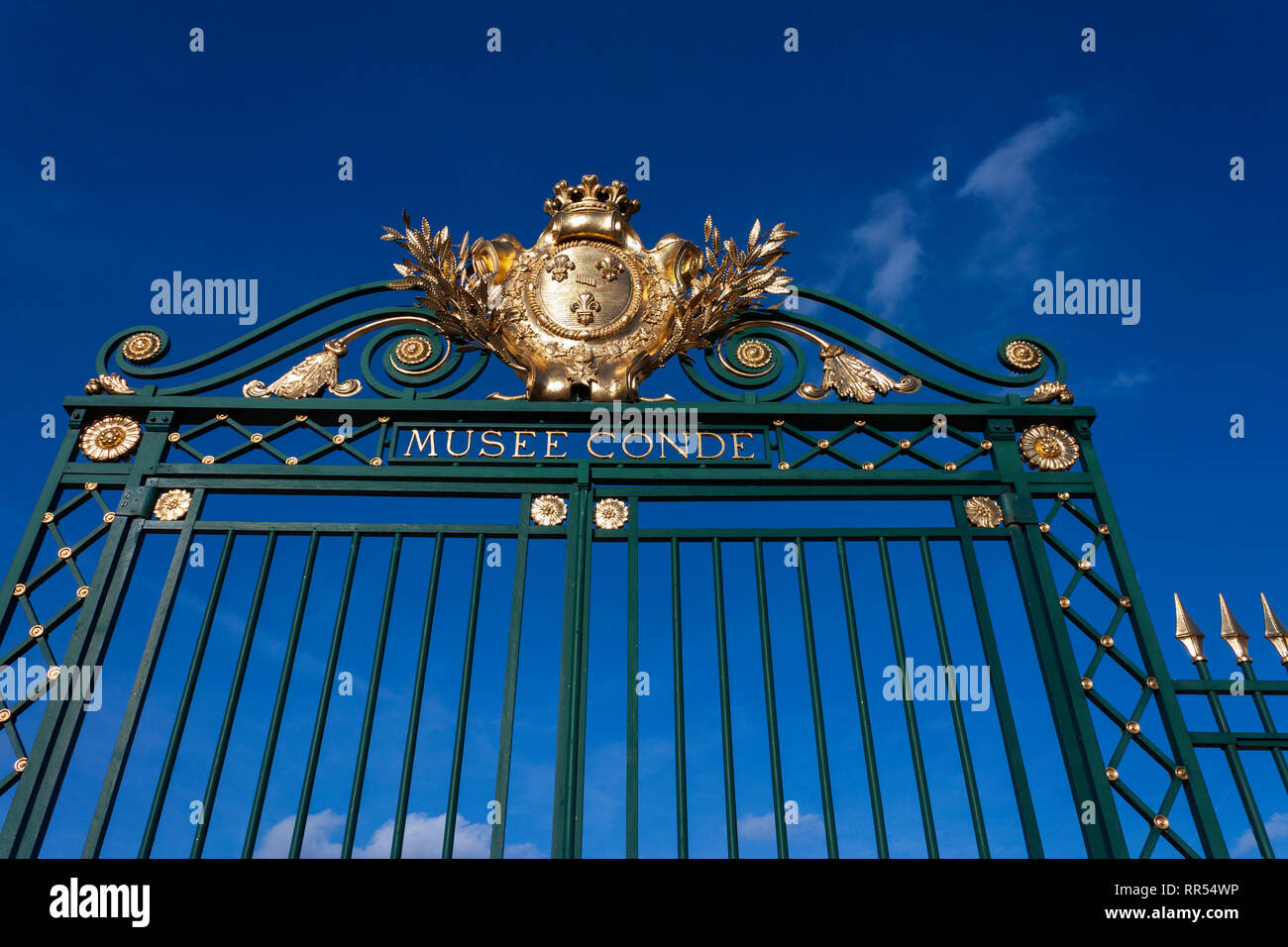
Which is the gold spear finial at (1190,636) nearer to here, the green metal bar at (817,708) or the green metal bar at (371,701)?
the green metal bar at (817,708)

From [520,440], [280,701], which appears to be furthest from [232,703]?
[520,440]

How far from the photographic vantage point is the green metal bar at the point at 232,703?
5.57m

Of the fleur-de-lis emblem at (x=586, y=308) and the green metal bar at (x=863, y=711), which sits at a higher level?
the fleur-de-lis emblem at (x=586, y=308)

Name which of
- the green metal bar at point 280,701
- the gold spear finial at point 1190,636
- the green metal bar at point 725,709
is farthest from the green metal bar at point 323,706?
the gold spear finial at point 1190,636

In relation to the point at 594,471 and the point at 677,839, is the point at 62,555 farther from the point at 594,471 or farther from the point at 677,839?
the point at 677,839

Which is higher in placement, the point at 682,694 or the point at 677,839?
the point at 682,694

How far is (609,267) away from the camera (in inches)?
312

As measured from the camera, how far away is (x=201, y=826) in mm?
5566

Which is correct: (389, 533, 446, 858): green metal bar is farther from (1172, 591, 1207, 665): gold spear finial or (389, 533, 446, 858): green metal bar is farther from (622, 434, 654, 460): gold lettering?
(1172, 591, 1207, 665): gold spear finial

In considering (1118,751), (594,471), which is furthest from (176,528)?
(1118,751)

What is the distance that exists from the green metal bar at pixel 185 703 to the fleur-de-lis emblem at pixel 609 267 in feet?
10.5

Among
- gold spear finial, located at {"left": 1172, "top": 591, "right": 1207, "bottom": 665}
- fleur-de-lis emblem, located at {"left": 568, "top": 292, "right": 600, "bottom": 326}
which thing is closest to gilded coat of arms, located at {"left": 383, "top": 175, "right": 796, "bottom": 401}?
fleur-de-lis emblem, located at {"left": 568, "top": 292, "right": 600, "bottom": 326}

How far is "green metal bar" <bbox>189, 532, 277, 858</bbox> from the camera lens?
5.57 meters
